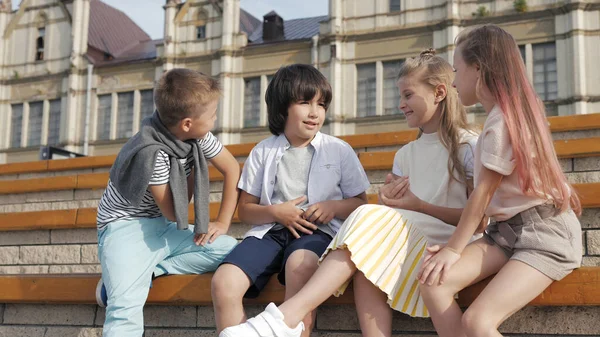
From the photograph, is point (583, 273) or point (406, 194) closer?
point (583, 273)

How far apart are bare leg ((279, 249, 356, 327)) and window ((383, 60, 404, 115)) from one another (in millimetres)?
18301

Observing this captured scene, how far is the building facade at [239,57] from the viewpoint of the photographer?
1833 centimetres

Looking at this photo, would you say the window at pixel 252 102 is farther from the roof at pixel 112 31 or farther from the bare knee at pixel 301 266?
the bare knee at pixel 301 266

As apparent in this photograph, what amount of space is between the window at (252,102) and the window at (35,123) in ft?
29.1

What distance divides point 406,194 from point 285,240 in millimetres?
546

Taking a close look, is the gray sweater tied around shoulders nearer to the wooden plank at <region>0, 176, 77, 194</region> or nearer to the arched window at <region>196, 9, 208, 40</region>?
the wooden plank at <region>0, 176, 77, 194</region>

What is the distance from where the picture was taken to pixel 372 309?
2.11 meters

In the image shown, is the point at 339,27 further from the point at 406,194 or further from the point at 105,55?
the point at 406,194

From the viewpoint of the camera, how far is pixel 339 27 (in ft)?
67.9

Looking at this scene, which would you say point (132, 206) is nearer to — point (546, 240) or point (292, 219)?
point (292, 219)

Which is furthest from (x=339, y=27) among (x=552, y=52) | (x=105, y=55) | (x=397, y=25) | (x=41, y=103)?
(x=41, y=103)

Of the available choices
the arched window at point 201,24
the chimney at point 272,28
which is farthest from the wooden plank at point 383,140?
the arched window at point 201,24

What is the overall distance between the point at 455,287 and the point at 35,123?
2590cm

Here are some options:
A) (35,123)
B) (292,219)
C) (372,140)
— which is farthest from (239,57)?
(292,219)
